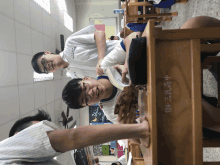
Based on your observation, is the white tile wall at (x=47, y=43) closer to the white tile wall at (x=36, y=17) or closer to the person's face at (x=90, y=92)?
the white tile wall at (x=36, y=17)

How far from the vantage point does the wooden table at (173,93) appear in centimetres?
62

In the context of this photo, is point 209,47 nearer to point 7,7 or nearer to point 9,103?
point 9,103

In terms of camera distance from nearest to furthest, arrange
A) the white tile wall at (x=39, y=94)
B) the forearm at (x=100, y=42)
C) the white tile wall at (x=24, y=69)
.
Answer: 1. the forearm at (x=100, y=42)
2. the white tile wall at (x=24, y=69)
3. the white tile wall at (x=39, y=94)

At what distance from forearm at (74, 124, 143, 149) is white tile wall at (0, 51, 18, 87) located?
5.38ft

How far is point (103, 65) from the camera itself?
1354mm

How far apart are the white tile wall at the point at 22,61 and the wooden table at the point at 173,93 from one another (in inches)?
72.5

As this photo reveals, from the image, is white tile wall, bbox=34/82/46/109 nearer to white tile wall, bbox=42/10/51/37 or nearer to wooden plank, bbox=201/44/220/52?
white tile wall, bbox=42/10/51/37

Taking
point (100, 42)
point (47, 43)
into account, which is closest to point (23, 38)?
point (47, 43)

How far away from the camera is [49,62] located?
2.06 meters

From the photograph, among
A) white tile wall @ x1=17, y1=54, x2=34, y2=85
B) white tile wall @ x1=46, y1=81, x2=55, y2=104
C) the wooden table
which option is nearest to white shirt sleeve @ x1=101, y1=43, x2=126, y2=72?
the wooden table

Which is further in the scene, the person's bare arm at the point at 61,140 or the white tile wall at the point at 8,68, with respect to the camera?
the white tile wall at the point at 8,68

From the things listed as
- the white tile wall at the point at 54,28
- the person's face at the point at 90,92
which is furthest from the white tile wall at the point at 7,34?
the white tile wall at the point at 54,28

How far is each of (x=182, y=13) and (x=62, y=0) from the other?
3227 mm

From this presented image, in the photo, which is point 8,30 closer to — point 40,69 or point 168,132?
point 40,69
